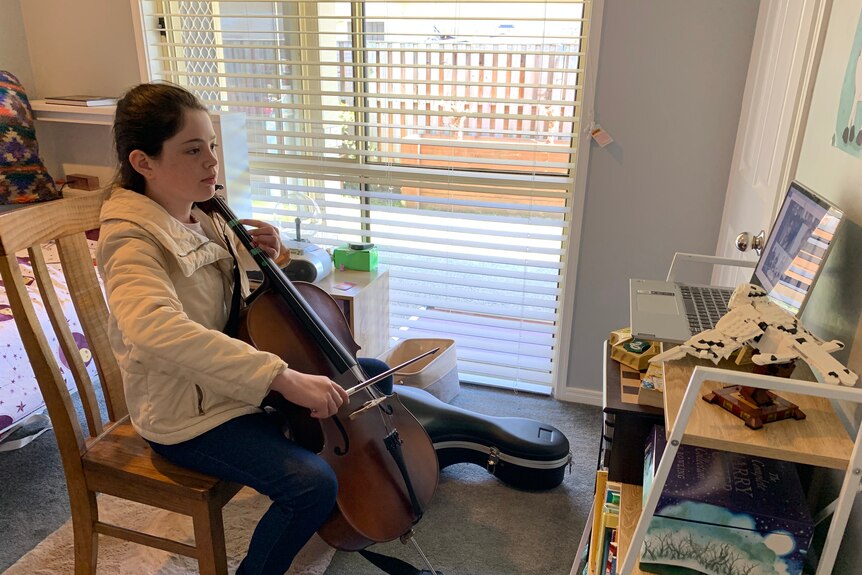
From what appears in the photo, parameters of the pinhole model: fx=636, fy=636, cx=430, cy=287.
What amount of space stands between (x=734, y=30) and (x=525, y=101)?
0.67m

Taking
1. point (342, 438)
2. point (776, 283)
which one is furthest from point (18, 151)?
point (776, 283)

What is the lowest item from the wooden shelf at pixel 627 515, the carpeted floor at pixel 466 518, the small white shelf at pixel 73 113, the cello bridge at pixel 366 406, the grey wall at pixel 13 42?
the carpeted floor at pixel 466 518

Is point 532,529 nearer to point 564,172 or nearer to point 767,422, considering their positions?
point 767,422

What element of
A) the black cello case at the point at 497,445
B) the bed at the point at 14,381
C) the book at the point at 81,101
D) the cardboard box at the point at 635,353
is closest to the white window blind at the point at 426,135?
the book at the point at 81,101

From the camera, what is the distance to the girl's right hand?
1.14m

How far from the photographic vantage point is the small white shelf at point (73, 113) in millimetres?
2383

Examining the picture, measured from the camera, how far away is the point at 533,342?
2.48m

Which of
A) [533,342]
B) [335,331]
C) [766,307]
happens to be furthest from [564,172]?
[766,307]

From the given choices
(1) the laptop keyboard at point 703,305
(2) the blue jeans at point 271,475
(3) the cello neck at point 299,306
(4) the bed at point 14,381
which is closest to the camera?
(1) the laptop keyboard at point 703,305

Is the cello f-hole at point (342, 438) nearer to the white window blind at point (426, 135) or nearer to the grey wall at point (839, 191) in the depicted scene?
the grey wall at point (839, 191)

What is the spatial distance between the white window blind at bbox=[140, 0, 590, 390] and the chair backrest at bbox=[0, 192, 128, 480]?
122cm

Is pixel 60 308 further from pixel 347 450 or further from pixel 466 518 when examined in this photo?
pixel 466 518

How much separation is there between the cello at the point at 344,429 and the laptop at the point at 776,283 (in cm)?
58

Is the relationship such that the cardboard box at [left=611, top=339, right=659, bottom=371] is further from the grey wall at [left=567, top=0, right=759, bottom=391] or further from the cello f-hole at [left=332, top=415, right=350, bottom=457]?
the grey wall at [left=567, top=0, right=759, bottom=391]
